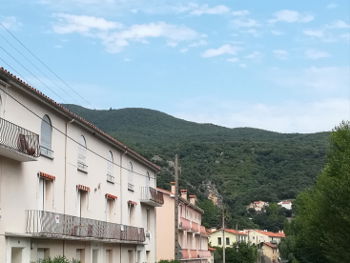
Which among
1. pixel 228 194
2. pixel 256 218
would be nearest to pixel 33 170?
pixel 228 194

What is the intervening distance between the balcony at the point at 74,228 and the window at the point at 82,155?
2.46m

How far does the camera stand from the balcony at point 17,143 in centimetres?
1828

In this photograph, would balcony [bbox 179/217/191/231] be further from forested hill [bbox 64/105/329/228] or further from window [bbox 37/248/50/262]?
forested hill [bbox 64/105/329/228]

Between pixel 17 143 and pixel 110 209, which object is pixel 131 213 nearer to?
pixel 110 209

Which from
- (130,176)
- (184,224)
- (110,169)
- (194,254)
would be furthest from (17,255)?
(194,254)

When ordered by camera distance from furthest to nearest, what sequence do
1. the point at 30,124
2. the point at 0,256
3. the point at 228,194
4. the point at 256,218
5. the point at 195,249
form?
the point at 256,218
the point at 228,194
the point at 195,249
the point at 30,124
the point at 0,256

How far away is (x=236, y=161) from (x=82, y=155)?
11664 centimetres

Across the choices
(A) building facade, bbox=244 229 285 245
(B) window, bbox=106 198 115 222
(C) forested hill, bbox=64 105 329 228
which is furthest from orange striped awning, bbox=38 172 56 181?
(A) building facade, bbox=244 229 285 245

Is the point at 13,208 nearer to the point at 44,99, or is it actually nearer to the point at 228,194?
the point at 44,99

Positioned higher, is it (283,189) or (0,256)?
(283,189)

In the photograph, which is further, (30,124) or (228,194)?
(228,194)

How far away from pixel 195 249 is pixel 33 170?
48.3 m

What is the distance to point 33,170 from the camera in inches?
861

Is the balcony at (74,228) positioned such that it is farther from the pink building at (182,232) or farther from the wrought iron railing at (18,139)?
the pink building at (182,232)
